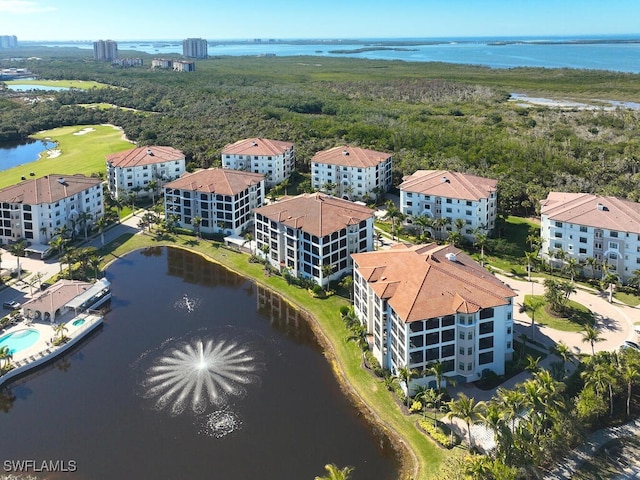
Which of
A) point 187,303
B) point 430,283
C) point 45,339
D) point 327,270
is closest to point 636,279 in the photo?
point 430,283

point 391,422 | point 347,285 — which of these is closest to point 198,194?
point 347,285

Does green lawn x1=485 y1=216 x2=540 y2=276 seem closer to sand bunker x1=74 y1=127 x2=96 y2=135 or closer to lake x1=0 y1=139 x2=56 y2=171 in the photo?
lake x1=0 y1=139 x2=56 y2=171

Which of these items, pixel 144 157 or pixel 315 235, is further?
pixel 144 157

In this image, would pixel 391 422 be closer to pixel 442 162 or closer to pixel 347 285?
pixel 347 285

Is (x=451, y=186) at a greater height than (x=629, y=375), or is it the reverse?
(x=451, y=186)

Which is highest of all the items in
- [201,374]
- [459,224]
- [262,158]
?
[262,158]

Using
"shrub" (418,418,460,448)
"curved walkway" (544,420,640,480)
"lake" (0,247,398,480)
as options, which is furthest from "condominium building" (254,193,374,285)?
"curved walkway" (544,420,640,480)

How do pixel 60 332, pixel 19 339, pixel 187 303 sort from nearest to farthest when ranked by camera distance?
pixel 19 339 < pixel 60 332 < pixel 187 303

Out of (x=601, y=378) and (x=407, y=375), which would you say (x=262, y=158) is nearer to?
(x=407, y=375)
